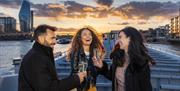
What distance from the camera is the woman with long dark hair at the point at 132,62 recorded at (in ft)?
13.2

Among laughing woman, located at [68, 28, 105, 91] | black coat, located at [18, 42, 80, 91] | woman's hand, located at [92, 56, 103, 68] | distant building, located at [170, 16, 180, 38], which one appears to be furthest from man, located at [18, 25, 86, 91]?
distant building, located at [170, 16, 180, 38]

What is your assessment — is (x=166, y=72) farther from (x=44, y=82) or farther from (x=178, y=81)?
(x=44, y=82)

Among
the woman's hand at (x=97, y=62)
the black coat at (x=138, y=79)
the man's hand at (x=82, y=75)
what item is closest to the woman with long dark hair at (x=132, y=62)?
the black coat at (x=138, y=79)

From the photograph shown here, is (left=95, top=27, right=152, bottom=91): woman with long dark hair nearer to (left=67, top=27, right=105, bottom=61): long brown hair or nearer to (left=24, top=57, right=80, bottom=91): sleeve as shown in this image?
(left=67, top=27, right=105, bottom=61): long brown hair

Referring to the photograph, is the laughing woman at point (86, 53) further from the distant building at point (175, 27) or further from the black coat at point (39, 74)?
the distant building at point (175, 27)

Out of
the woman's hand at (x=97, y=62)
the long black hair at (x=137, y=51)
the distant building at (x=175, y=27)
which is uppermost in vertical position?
the long black hair at (x=137, y=51)

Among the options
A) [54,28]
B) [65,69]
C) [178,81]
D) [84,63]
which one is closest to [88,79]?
[84,63]

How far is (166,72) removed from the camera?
8086 millimetres

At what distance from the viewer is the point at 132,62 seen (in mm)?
4055

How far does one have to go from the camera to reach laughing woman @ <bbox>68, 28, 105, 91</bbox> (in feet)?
13.7

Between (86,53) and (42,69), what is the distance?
0.89 m

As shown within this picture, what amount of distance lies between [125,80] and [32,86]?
37.1 inches

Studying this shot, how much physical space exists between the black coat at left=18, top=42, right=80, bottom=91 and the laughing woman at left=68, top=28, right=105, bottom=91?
52cm

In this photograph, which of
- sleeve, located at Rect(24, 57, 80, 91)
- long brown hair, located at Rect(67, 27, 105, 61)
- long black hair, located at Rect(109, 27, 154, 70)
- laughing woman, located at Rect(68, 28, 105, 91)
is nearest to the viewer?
sleeve, located at Rect(24, 57, 80, 91)
